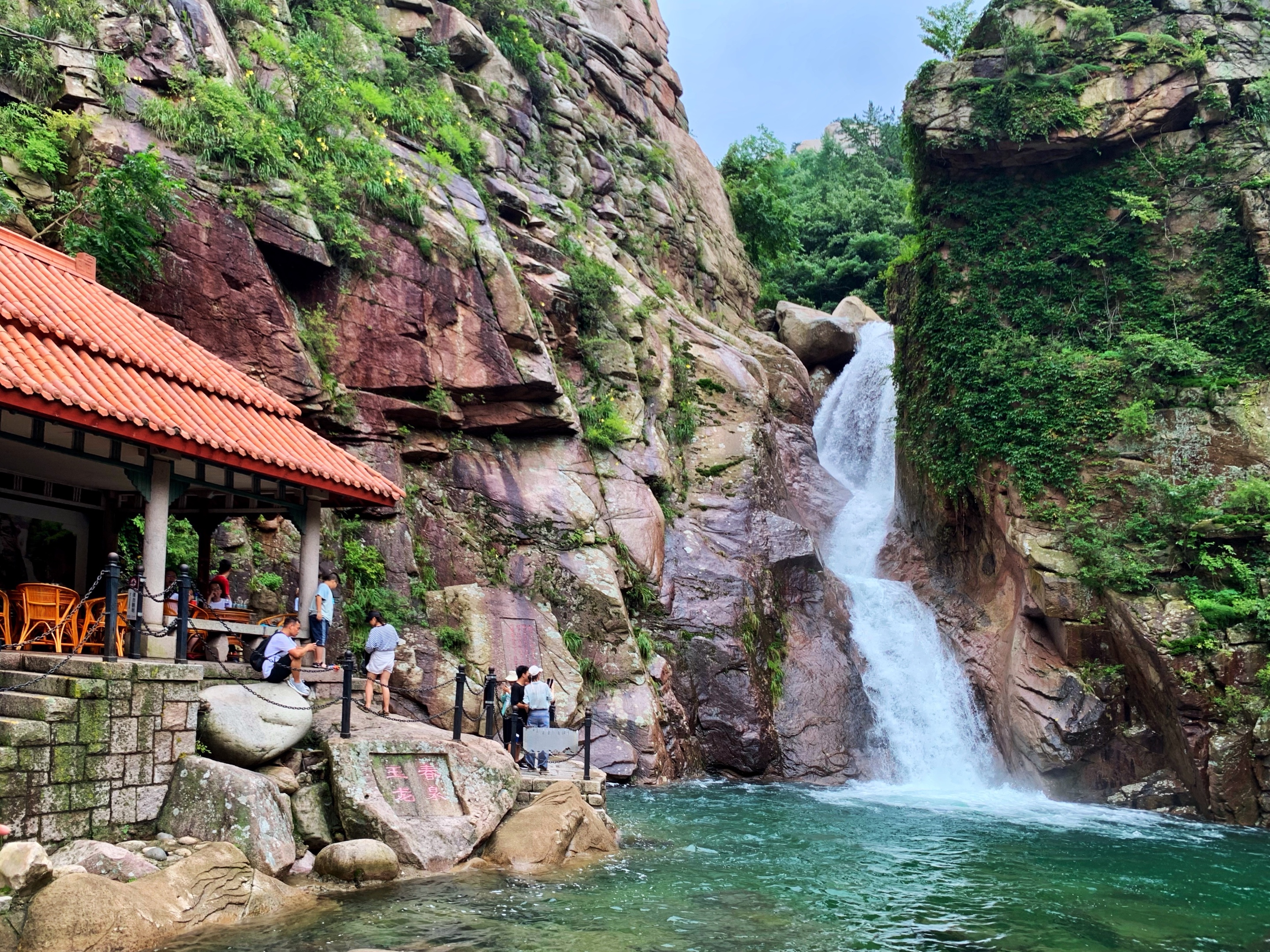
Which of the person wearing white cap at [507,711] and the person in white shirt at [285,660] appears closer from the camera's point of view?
the person in white shirt at [285,660]

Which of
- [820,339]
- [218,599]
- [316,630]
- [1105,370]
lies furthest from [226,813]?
[820,339]

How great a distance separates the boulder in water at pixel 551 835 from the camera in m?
12.2

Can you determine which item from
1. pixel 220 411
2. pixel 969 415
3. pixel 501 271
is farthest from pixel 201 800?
pixel 969 415

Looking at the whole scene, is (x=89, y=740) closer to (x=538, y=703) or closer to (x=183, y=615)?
(x=183, y=615)

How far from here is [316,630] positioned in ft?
48.2

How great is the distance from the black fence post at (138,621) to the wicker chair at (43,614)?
89 cm

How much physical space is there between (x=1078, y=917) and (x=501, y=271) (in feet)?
60.8

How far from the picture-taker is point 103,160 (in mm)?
17922

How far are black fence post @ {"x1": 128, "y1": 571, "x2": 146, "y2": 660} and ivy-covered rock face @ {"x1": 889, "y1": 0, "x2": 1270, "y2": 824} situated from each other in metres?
19.2

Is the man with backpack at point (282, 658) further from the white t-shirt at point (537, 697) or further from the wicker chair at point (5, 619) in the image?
the white t-shirt at point (537, 697)

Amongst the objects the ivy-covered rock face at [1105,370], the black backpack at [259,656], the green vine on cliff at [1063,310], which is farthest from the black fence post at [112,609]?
the green vine on cliff at [1063,310]

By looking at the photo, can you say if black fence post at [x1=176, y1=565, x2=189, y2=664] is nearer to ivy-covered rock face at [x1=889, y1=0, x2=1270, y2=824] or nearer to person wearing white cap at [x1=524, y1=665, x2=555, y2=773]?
person wearing white cap at [x1=524, y1=665, x2=555, y2=773]

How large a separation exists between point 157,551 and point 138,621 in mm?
1309

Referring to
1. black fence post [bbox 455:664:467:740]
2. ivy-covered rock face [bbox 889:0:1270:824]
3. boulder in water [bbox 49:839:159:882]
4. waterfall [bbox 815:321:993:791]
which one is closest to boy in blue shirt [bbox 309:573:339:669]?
black fence post [bbox 455:664:467:740]
